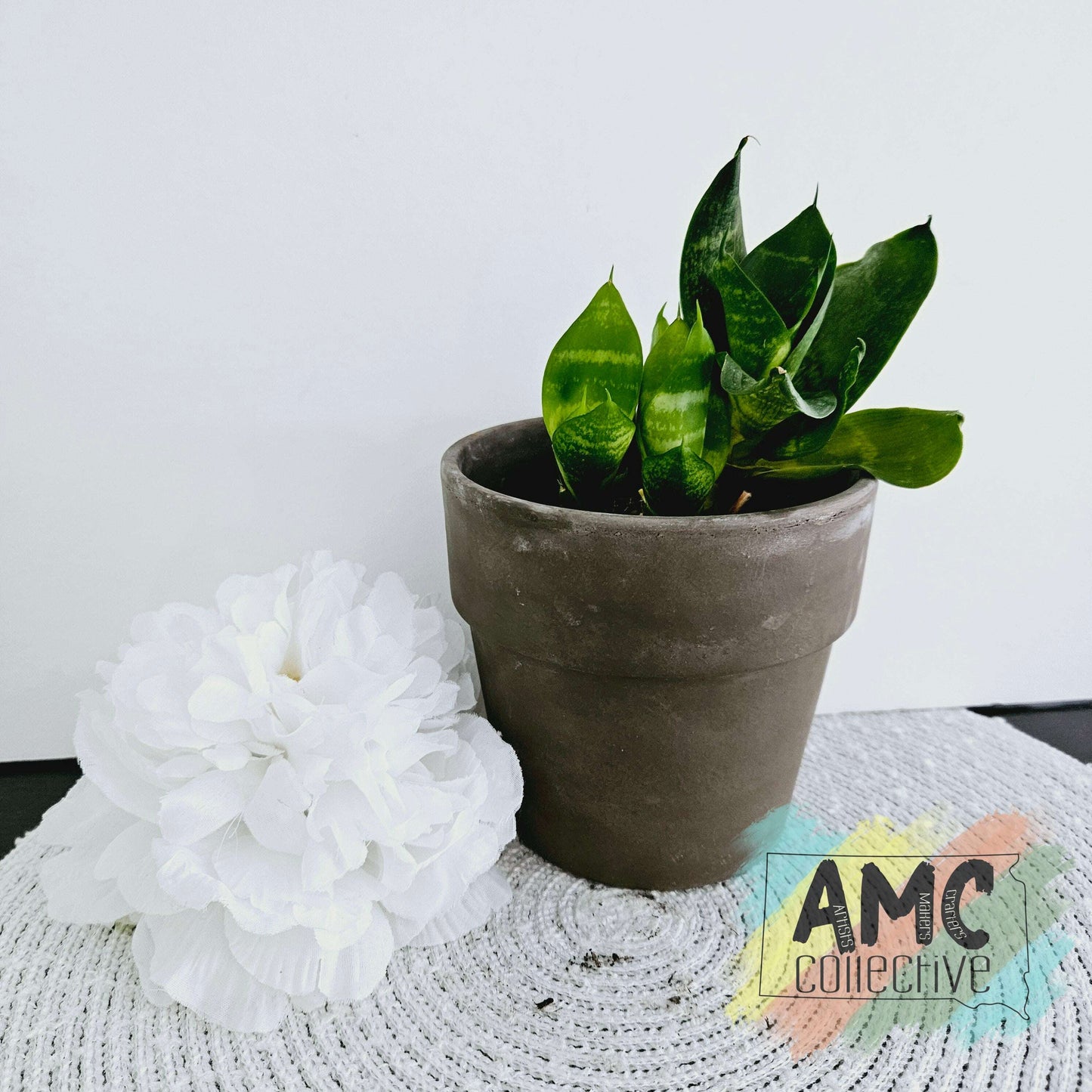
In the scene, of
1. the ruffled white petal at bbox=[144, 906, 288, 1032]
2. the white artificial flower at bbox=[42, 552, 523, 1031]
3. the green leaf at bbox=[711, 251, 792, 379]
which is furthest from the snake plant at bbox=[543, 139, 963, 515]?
the ruffled white petal at bbox=[144, 906, 288, 1032]

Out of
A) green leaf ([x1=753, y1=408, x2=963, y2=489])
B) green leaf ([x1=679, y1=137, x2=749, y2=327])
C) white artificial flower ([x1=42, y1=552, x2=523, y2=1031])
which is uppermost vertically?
green leaf ([x1=679, y1=137, x2=749, y2=327])

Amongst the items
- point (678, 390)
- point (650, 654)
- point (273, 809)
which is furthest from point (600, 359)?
point (273, 809)

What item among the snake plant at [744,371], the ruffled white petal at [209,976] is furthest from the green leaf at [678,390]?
the ruffled white petal at [209,976]

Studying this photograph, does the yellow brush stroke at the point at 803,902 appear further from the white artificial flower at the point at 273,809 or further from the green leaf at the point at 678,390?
the green leaf at the point at 678,390

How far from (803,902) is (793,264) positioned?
0.35 metres

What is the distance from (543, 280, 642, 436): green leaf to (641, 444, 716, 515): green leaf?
0.04 meters

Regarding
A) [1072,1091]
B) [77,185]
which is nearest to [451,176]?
[77,185]

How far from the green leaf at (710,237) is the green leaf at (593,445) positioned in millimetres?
83

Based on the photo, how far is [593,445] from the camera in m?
0.43

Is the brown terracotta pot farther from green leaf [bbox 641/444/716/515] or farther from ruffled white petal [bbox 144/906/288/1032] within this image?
ruffled white petal [bbox 144/906/288/1032]

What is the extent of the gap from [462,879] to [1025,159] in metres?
0.61

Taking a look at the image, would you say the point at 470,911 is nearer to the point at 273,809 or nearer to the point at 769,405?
the point at 273,809

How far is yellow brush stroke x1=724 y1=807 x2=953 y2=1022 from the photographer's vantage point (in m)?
0.45

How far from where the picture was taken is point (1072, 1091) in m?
0.39
